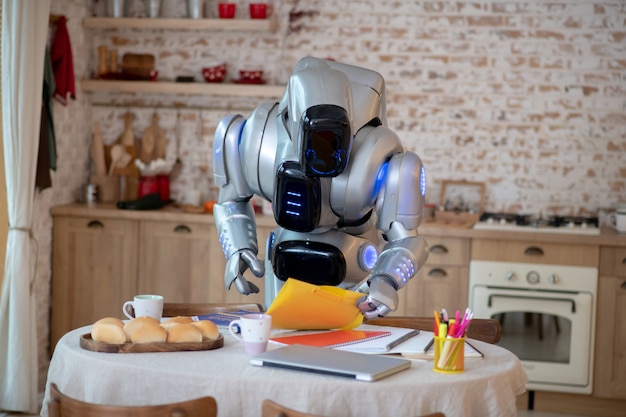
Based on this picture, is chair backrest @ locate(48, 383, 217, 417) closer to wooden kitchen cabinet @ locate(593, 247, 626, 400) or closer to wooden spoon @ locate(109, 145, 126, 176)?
wooden kitchen cabinet @ locate(593, 247, 626, 400)

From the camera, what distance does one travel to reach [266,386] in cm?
218

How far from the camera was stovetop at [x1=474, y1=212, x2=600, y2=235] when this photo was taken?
5.13 metres

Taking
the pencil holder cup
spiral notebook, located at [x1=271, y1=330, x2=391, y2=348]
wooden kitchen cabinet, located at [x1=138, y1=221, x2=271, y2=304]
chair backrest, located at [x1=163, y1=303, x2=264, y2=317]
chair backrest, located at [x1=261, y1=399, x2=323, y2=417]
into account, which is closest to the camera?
chair backrest, located at [x1=261, y1=399, x2=323, y2=417]

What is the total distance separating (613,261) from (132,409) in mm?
3560

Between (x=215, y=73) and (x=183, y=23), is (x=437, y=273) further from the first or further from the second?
(x=183, y=23)

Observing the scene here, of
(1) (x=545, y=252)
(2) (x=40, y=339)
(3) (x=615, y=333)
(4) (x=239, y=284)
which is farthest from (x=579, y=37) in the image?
(2) (x=40, y=339)

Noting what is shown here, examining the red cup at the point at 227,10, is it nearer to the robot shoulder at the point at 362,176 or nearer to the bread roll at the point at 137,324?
the robot shoulder at the point at 362,176

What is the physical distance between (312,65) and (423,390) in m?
1.33

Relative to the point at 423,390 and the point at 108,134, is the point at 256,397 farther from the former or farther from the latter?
the point at 108,134

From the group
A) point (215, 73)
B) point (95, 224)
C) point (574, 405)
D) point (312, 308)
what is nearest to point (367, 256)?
point (312, 308)

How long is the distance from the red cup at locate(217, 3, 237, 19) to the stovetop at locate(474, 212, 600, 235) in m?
1.98

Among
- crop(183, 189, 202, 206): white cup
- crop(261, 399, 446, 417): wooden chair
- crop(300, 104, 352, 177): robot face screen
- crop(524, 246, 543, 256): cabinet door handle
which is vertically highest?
crop(300, 104, 352, 177): robot face screen

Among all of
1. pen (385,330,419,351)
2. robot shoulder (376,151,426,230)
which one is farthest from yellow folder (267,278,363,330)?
robot shoulder (376,151,426,230)

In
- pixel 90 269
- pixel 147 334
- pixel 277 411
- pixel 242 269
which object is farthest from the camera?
pixel 90 269
